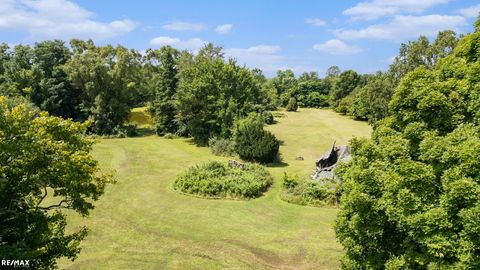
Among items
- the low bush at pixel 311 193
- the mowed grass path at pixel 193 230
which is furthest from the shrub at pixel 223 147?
the low bush at pixel 311 193

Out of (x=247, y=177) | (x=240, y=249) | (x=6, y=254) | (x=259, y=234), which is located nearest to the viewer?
(x=6, y=254)

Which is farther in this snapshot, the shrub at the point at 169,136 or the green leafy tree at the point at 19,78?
the shrub at the point at 169,136

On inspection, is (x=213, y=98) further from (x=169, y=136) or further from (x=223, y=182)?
(x=223, y=182)

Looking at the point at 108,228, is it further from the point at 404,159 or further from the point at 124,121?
the point at 124,121

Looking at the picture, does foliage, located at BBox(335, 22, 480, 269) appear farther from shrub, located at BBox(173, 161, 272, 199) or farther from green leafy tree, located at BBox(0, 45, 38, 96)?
green leafy tree, located at BBox(0, 45, 38, 96)

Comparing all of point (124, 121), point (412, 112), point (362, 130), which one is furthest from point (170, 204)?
point (362, 130)

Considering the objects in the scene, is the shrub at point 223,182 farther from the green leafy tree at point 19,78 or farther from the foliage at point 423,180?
the green leafy tree at point 19,78
